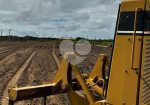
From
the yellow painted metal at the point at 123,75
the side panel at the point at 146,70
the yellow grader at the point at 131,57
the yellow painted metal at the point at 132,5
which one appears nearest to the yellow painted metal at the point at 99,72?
the yellow grader at the point at 131,57

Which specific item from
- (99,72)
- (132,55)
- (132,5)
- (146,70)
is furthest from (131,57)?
(99,72)

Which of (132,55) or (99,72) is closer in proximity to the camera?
(132,55)

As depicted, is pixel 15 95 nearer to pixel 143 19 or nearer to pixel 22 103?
pixel 143 19

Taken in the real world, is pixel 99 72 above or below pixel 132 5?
below

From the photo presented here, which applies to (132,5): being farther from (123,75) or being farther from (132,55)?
(123,75)

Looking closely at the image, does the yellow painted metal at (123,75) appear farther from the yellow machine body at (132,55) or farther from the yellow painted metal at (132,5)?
the yellow painted metal at (132,5)

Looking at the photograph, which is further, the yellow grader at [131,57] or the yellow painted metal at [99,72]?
the yellow painted metal at [99,72]

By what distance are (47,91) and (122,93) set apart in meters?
1.39

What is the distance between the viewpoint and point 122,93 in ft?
16.9

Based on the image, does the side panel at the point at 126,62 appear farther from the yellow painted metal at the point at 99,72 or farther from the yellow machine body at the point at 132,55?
the yellow painted metal at the point at 99,72

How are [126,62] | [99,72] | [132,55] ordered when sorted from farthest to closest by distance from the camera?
[99,72] → [126,62] → [132,55]

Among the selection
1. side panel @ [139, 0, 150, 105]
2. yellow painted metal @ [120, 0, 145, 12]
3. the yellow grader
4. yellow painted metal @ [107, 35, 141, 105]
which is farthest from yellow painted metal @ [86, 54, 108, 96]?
yellow painted metal @ [120, 0, 145, 12]

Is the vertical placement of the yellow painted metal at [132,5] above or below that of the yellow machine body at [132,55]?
above

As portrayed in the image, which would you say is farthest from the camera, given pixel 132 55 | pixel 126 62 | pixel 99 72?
pixel 99 72
